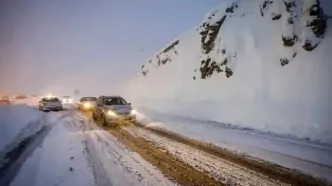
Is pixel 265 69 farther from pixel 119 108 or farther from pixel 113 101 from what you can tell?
pixel 119 108

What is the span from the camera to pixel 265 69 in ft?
76.2

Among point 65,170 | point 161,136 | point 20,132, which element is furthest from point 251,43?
point 65,170

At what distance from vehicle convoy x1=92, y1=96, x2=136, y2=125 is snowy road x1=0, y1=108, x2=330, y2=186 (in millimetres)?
4530

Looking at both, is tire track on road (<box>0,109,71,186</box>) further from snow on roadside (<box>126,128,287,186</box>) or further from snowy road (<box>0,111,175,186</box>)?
snow on roadside (<box>126,128,287,186</box>)

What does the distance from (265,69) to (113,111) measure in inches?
552

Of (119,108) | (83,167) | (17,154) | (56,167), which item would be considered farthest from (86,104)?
(83,167)

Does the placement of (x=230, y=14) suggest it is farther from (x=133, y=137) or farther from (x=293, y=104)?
(x=133, y=137)

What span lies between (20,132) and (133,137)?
613 cm

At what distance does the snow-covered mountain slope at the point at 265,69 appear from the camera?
16.2 meters

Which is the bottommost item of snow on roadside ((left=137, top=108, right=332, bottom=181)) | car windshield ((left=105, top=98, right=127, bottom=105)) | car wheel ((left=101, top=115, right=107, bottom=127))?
snow on roadside ((left=137, top=108, right=332, bottom=181))

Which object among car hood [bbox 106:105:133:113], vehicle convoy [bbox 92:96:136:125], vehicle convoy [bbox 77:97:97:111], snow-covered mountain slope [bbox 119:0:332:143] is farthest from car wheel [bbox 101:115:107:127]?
vehicle convoy [bbox 77:97:97:111]

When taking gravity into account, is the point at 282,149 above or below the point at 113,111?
below

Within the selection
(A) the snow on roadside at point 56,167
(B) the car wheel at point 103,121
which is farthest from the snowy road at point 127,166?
(B) the car wheel at point 103,121

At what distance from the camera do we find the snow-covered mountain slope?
53.0ft
